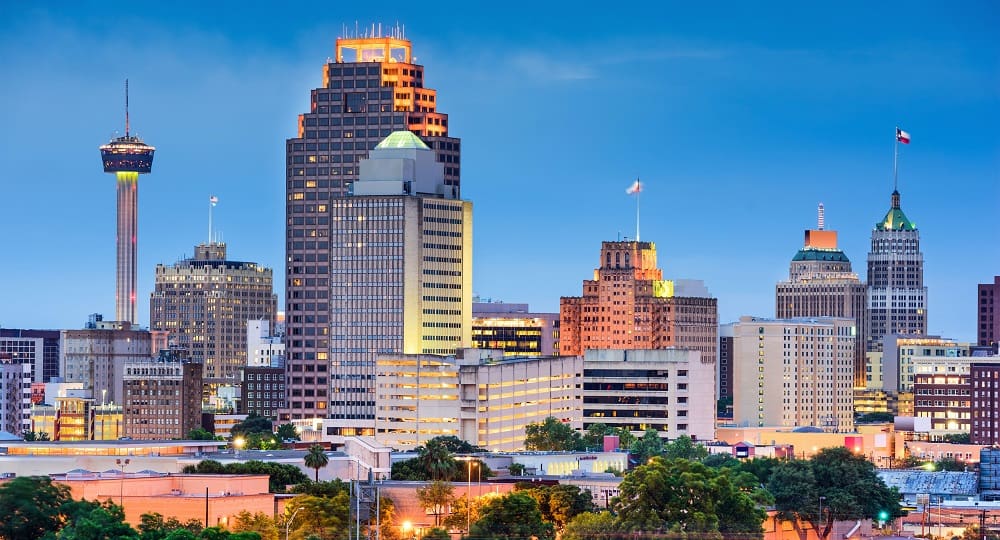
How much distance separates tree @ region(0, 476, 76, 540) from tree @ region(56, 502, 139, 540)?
294 centimetres

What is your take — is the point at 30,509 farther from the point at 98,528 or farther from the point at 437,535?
the point at 437,535

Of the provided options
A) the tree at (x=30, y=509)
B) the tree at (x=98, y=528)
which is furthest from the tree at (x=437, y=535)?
the tree at (x=30, y=509)

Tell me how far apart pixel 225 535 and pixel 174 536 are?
6753 millimetres

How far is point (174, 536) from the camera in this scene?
181m

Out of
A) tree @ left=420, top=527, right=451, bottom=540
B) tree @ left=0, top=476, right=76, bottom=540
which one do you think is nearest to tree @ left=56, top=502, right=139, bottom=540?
tree @ left=0, top=476, right=76, bottom=540

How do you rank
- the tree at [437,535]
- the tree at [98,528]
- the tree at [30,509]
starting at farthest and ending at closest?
A: the tree at [437,535], the tree at [30,509], the tree at [98,528]

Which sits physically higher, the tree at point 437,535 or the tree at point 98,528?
the tree at point 98,528

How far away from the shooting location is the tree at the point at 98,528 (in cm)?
18212

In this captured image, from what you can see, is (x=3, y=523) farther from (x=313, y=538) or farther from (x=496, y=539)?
(x=496, y=539)

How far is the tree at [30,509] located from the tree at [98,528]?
294 cm

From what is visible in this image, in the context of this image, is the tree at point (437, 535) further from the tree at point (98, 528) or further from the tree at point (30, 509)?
the tree at point (30, 509)

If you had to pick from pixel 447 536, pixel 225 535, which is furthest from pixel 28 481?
pixel 447 536

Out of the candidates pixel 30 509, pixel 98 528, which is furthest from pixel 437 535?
pixel 30 509

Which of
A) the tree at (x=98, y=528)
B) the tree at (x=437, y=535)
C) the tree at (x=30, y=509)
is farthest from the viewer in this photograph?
the tree at (x=437, y=535)
